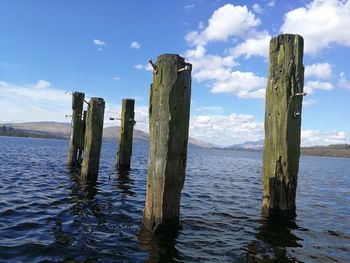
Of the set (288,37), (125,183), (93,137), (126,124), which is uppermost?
(288,37)

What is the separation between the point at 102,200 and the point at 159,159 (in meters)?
5.42

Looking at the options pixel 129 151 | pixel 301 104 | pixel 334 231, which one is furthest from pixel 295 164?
pixel 129 151

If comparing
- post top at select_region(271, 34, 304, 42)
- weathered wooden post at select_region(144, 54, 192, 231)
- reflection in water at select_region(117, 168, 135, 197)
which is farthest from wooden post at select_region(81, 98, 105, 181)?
post top at select_region(271, 34, 304, 42)

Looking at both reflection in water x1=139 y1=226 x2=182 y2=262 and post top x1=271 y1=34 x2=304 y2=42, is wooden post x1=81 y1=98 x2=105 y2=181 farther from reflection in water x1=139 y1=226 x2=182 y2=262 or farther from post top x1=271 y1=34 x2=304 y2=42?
post top x1=271 y1=34 x2=304 y2=42

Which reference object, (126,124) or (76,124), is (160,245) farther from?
(76,124)

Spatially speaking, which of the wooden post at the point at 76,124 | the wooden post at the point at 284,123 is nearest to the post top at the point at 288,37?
the wooden post at the point at 284,123

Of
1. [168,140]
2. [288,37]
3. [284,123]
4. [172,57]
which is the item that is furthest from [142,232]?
[288,37]

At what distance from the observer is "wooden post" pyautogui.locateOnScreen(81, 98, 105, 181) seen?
49.6 ft

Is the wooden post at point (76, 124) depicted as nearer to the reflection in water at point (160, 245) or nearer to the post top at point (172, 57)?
the reflection in water at point (160, 245)

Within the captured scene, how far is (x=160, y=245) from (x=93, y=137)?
882 centimetres

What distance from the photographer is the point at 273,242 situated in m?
8.09

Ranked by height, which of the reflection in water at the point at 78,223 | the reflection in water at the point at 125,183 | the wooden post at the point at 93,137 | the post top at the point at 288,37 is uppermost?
the post top at the point at 288,37

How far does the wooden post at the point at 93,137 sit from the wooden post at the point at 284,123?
27.8 ft

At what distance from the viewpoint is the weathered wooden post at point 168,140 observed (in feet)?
24.5
